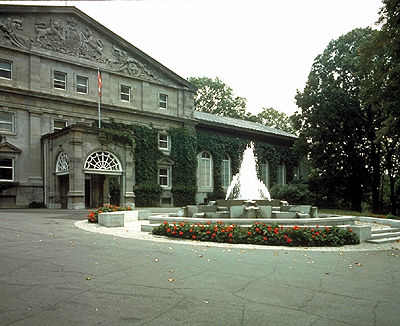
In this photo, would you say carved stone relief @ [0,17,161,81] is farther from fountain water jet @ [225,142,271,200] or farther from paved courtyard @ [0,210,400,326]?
paved courtyard @ [0,210,400,326]

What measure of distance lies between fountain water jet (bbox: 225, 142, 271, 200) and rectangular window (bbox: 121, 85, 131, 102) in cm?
1185

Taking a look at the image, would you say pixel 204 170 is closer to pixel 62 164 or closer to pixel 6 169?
pixel 62 164

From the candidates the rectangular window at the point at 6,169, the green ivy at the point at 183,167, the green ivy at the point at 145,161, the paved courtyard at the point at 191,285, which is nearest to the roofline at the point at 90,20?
the green ivy at the point at 183,167

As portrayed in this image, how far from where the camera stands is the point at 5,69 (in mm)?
25594

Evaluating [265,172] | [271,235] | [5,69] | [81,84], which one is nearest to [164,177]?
[81,84]

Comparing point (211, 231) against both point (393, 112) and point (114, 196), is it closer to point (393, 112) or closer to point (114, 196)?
point (393, 112)

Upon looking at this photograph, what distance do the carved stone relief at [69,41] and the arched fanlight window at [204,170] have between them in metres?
9.88

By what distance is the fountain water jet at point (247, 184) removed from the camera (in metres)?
23.6

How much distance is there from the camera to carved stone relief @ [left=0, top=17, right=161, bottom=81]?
1022 inches

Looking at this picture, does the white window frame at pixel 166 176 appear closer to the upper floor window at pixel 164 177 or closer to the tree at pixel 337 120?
the upper floor window at pixel 164 177

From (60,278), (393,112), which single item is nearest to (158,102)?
(393,112)

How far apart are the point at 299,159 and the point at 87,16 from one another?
96.7 ft

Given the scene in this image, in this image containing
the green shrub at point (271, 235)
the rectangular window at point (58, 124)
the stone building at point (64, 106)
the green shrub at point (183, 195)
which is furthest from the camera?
the green shrub at point (183, 195)

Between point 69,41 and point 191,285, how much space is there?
27.2 meters
